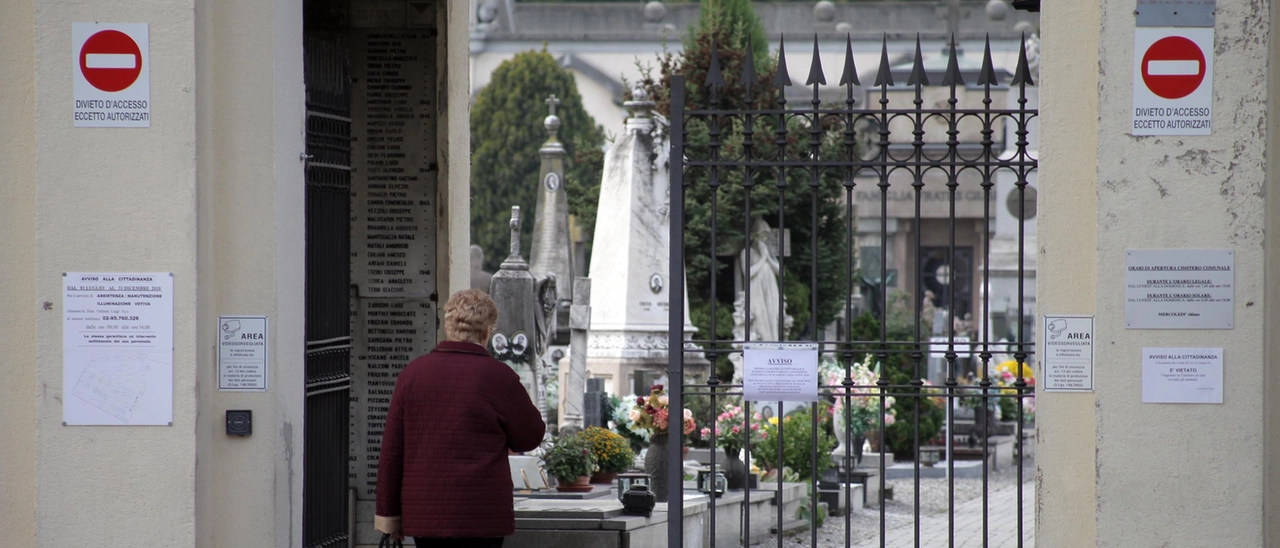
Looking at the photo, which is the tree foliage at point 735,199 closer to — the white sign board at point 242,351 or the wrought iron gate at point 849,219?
the wrought iron gate at point 849,219

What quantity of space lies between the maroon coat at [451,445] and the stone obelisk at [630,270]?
33.0 ft

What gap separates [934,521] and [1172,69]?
27.3ft

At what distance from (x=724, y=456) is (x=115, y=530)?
711cm

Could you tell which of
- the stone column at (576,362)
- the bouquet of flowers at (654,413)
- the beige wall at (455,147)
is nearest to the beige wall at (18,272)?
the beige wall at (455,147)

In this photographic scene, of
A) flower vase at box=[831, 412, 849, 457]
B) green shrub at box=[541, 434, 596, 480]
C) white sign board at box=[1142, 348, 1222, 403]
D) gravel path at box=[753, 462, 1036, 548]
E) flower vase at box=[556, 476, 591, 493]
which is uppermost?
white sign board at box=[1142, 348, 1222, 403]

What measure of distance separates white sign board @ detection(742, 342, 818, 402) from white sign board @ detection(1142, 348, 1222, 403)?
4.54 feet

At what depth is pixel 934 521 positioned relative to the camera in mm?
12711

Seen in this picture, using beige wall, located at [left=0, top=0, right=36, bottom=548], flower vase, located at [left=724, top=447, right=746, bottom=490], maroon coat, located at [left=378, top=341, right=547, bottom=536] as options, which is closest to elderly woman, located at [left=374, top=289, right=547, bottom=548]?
maroon coat, located at [left=378, top=341, right=547, bottom=536]

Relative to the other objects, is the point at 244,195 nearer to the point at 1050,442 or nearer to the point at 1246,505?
the point at 1050,442

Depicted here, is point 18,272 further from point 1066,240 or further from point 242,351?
point 1066,240

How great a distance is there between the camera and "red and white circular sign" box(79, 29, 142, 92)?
514 centimetres

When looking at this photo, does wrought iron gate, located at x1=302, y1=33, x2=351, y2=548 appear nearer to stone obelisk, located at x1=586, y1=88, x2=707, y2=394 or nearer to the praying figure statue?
stone obelisk, located at x1=586, y1=88, x2=707, y2=394

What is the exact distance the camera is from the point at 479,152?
132 ft

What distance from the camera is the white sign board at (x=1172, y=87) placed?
5.02 meters
